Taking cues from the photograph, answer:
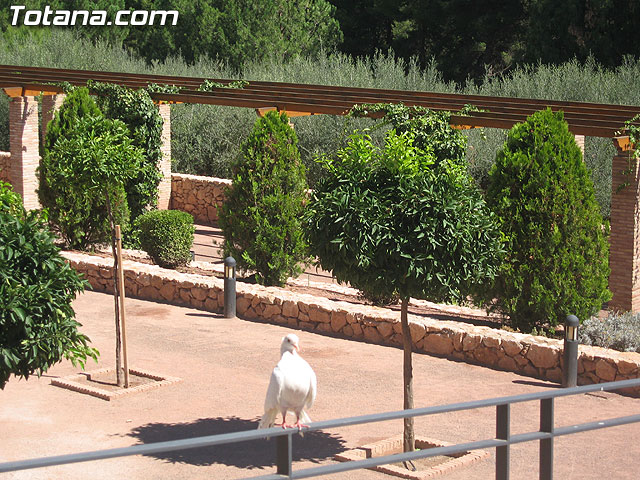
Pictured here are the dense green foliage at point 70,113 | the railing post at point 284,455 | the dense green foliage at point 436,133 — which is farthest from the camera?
the dense green foliage at point 70,113

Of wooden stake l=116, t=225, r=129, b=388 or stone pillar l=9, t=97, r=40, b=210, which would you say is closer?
wooden stake l=116, t=225, r=129, b=388

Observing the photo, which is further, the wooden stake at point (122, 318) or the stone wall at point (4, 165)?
the stone wall at point (4, 165)

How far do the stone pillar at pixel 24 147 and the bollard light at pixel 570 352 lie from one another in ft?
46.7

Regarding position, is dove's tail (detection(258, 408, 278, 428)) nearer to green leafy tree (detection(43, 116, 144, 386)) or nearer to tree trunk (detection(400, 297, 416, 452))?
tree trunk (detection(400, 297, 416, 452))

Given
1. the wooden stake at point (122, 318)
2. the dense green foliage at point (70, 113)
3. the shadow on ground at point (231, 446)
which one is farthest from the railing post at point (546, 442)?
the dense green foliage at point (70, 113)

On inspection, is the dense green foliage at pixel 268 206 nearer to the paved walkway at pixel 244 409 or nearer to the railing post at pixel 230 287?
the railing post at pixel 230 287

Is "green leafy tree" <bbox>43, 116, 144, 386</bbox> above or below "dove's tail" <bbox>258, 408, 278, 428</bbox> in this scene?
above

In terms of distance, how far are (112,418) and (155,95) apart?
1091 cm

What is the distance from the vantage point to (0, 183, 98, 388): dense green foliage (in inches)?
252

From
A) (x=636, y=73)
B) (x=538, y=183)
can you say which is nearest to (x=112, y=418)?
(x=538, y=183)

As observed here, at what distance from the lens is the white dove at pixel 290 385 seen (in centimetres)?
678

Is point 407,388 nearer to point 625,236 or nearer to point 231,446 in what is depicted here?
point 231,446

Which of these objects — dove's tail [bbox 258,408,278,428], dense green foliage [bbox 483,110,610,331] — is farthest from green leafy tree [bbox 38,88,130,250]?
dove's tail [bbox 258,408,278,428]

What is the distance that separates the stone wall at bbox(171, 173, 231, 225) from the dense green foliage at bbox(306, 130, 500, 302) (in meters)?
13.3
